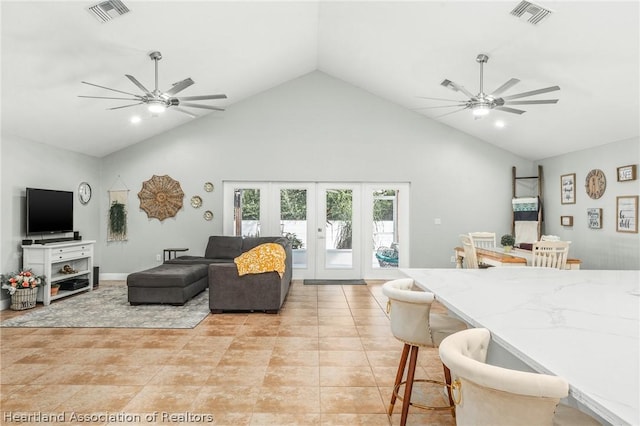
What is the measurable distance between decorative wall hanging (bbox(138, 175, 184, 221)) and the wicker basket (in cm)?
256

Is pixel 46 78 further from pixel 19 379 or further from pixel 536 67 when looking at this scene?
pixel 536 67

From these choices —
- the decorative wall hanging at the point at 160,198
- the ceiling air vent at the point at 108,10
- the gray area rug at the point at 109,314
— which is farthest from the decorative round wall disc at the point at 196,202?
the ceiling air vent at the point at 108,10

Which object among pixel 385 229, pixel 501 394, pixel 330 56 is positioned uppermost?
pixel 330 56

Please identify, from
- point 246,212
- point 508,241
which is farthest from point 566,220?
point 246,212

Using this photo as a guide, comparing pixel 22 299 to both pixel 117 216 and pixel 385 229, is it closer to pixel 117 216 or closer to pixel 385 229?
pixel 117 216

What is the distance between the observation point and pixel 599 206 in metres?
5.65

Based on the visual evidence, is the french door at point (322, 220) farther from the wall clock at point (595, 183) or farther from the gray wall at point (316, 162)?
the wall clock at point (595, 183)

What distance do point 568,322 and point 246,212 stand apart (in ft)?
21.6

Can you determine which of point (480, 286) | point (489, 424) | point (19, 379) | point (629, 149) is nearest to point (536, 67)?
point (629, 149)

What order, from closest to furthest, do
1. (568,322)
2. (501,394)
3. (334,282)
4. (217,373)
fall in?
(501,394), (568,322), (217,373), (334,282)

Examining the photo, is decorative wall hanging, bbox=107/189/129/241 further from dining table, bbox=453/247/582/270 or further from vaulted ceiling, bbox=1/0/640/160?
dining table, bbox=453/247/582/270

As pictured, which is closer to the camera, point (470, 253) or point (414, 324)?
point (414, 324)

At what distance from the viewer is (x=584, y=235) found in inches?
236

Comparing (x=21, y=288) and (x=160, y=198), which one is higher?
(x=160, y=198)
